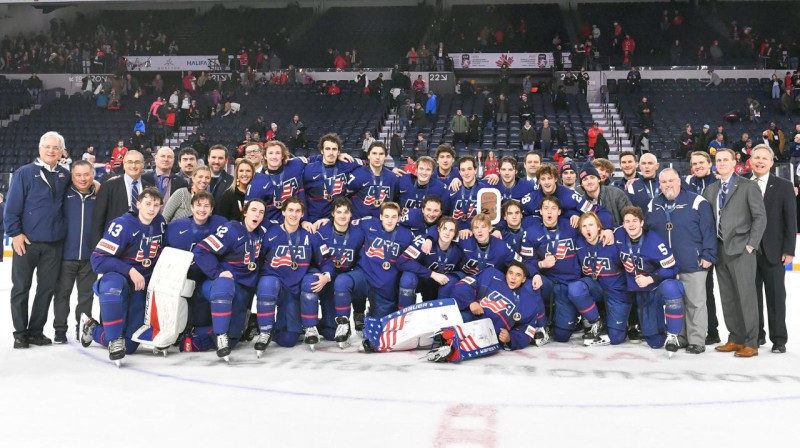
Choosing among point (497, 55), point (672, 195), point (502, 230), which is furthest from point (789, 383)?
point (497, 55)

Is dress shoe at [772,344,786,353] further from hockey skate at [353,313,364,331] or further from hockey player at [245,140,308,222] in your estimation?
hockey player at [245,140,308,222]

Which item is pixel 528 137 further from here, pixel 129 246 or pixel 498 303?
pixel 129 246

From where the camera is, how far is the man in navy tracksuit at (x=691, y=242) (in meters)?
6.16

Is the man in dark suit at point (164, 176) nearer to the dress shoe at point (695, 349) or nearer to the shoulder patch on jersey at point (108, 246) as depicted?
the shoulder patch on jersey at point (108, 246)

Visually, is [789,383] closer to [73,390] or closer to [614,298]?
[614,298]

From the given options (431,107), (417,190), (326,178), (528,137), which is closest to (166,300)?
(326,178)

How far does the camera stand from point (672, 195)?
249 inches

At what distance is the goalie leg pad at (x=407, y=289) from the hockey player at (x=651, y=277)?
5.49 ft

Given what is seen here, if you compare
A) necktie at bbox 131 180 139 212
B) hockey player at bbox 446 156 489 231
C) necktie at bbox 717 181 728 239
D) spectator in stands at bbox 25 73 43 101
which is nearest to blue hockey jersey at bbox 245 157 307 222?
necktie at bbox 131 180 139 212

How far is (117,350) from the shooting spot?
17.8ft

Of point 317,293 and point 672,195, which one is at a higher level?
point 672,195

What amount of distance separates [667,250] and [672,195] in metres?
0.47

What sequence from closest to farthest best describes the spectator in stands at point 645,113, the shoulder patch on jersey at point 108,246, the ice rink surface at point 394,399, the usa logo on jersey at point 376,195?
the ice rink surface at point 394,399 → the shoulder patch on jersey at point 108,246 → the usa logo on jersey at point 376,195 → the spectator in stands at point 645,113

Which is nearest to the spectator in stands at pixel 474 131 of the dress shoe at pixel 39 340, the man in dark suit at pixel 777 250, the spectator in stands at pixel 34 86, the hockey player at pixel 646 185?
the hockey player at pixel 646 185
